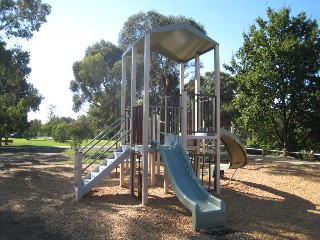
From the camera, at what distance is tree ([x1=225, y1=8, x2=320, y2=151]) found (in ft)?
74.6

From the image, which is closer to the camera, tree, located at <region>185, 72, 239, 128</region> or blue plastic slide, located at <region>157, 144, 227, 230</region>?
blue plastic slide, located at <region>157, 144, 227, 230</region>

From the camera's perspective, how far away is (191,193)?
7043mm

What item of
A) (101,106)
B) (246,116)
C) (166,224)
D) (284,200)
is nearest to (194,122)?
(284,200)

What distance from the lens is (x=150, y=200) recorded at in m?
8.81

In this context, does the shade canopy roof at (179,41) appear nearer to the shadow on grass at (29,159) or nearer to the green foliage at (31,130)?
the shadow on grass at (29,159)

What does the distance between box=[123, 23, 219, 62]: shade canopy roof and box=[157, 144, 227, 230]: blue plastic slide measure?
2953 millimetres

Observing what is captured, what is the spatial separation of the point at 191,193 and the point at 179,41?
4.59 metres

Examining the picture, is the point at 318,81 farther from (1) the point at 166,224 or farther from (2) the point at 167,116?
(1) the point at 166,224

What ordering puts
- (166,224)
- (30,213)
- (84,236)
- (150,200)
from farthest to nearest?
(150,200) → (30,213) → (166,224) → (84,236)

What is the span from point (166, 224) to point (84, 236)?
163 cm

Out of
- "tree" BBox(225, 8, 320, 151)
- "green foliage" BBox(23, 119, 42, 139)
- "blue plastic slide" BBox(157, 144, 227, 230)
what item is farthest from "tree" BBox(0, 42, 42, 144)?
"tree" BBox(225, 8, 320, 151)

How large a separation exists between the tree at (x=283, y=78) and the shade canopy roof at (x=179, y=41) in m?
13.9

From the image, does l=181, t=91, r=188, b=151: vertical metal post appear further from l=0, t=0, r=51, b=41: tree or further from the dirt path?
l=0, t=0, r=51, b=41: tree

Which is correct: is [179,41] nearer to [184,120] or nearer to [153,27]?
[184,120]
